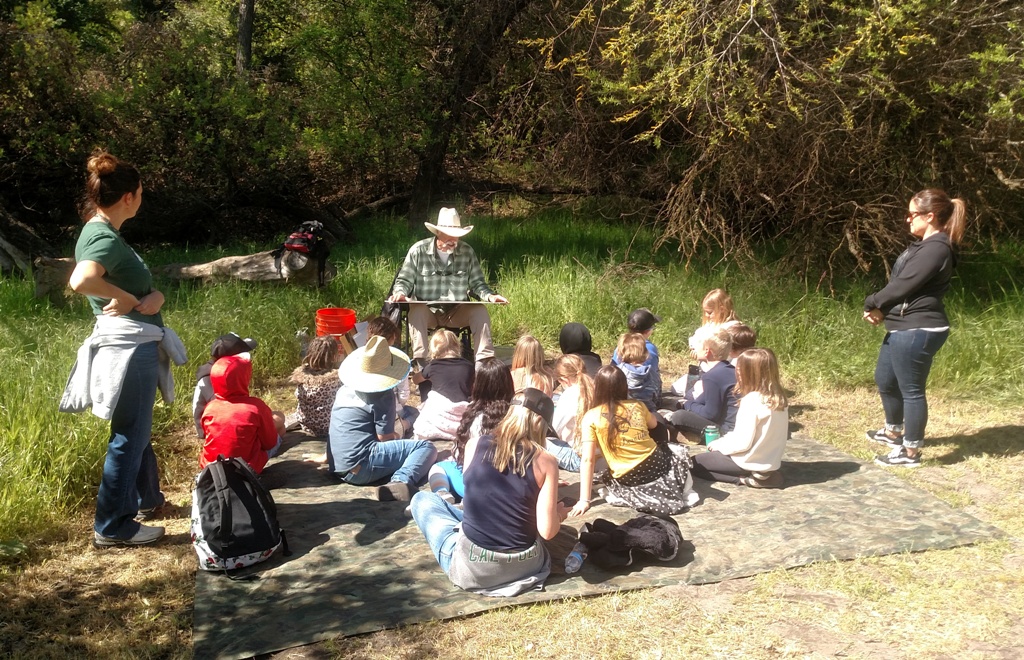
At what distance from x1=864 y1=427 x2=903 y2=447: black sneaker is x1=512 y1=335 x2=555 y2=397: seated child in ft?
6.89

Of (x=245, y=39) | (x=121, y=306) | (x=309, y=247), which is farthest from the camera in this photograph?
(x=245, y=39)

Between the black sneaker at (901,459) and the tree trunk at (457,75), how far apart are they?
7694 millimetres

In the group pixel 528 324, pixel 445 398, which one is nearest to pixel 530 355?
pixel 445 398

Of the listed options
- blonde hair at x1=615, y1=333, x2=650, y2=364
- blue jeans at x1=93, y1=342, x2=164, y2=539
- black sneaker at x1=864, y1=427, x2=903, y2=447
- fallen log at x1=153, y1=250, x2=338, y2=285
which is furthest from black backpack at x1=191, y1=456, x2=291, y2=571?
fallen log at x1=153, y1=250, x2=338, y2=285

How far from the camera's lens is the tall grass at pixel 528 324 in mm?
4543

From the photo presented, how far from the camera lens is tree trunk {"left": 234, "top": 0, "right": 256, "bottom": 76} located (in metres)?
12.8

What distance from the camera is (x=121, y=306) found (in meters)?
3.76

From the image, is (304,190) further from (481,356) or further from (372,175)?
(481,356)

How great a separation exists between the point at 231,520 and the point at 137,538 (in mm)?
626

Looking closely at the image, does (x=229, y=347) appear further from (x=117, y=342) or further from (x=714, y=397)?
(x=714, y=397)

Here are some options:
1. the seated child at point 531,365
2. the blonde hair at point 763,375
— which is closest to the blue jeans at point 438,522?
the seated child at point 531,365

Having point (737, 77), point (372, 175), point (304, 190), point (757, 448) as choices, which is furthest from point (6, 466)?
point (372, 175)

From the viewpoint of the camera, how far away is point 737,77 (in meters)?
7.61

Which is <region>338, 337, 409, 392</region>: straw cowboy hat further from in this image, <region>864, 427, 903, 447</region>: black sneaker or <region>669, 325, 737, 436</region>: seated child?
<region>864, 427, 903, 447</region>: black sneaker
